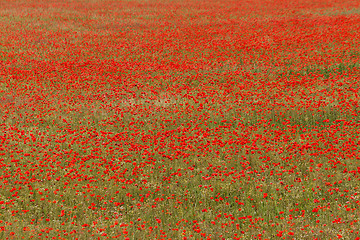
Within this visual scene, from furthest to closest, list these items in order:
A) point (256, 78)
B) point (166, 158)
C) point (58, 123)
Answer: point (256, 78) → point (58, 123) → point (166, 158)

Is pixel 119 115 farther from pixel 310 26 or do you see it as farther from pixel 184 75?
pixel 310 26

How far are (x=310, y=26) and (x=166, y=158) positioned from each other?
17307 mm

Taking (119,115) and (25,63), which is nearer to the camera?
(119,115)

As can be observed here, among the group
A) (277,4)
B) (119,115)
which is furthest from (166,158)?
(277,4)

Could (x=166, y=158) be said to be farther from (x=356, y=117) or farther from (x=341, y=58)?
(x=341, y=58)

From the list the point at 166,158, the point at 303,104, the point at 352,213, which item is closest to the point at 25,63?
the point at 166,158

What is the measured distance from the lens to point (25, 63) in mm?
17891

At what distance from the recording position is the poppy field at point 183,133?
690 cm

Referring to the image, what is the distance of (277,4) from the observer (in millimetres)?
33781

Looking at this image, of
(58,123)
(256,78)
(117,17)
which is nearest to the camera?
(58,123)

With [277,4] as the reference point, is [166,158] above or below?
below

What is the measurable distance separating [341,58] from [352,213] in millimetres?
11449

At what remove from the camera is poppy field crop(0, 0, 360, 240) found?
22.6 ft

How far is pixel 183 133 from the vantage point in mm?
10305
